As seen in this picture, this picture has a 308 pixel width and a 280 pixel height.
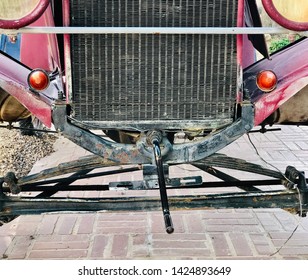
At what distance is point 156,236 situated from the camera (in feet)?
10.0

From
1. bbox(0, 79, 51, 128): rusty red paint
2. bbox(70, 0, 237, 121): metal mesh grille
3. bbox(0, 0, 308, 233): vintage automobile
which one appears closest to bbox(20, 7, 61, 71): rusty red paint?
bbox(0, 0, 308, 233): vintage automobile

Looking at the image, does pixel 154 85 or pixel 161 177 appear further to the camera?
pixel 154 85

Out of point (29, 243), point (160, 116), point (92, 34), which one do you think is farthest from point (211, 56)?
point (29, 243)

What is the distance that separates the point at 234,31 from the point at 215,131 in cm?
48

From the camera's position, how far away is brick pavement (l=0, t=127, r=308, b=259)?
2.84 m

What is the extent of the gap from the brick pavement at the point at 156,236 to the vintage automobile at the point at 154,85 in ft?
2.03

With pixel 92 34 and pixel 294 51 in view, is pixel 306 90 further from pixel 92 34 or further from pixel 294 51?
pixel 92 34

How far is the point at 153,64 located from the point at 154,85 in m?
0.09

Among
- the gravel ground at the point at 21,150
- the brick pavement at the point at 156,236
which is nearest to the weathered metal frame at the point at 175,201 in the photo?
the brick pavement at the point at 156,236

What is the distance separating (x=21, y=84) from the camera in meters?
2.23

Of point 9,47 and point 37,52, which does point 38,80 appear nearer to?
point 37,52

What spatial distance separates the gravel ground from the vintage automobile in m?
2.20

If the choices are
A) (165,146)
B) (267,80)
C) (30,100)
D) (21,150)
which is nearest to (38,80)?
(30,100)

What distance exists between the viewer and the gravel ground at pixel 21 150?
4.53 meters
